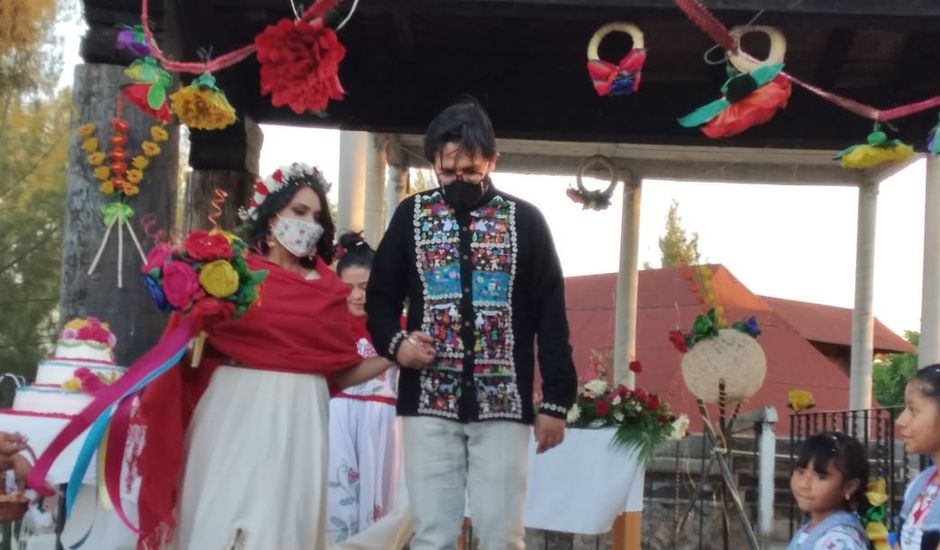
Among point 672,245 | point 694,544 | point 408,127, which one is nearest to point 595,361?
point 694,544

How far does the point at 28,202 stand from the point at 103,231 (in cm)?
1096

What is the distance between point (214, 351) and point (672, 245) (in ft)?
104

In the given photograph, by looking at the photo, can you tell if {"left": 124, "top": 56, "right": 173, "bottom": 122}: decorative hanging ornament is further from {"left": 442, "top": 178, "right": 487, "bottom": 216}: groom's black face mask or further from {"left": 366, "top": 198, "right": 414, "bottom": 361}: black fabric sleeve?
{"left": 442, "top": 178, "right": 487, "bottom": 216}: groom's black face mask

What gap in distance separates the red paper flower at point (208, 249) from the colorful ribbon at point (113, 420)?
0.25 metres

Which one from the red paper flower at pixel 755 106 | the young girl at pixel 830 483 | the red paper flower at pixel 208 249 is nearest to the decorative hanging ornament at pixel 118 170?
the red paper flower at pixel 208 249

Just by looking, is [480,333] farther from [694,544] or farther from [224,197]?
[694,544]

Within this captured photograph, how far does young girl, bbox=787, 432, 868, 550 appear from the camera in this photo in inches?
179

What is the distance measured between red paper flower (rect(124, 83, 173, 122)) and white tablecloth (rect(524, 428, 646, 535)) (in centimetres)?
254

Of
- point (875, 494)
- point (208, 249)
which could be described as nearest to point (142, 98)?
point (208, 249)

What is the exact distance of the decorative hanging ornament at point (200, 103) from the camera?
5.43 metres

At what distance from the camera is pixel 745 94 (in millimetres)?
5398

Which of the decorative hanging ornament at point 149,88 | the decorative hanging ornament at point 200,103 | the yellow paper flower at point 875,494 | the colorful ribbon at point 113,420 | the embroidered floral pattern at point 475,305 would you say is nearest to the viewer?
the embroidered floral pattern at point 475,305

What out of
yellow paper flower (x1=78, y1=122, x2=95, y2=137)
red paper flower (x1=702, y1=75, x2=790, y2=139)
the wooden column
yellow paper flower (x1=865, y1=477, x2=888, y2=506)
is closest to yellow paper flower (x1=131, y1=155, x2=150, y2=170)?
yellow paper flower (x1=78, y1=122, x2=95, y2=137)

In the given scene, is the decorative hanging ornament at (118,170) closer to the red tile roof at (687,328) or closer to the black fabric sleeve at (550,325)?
the black fabric sleeve at (550,325)
